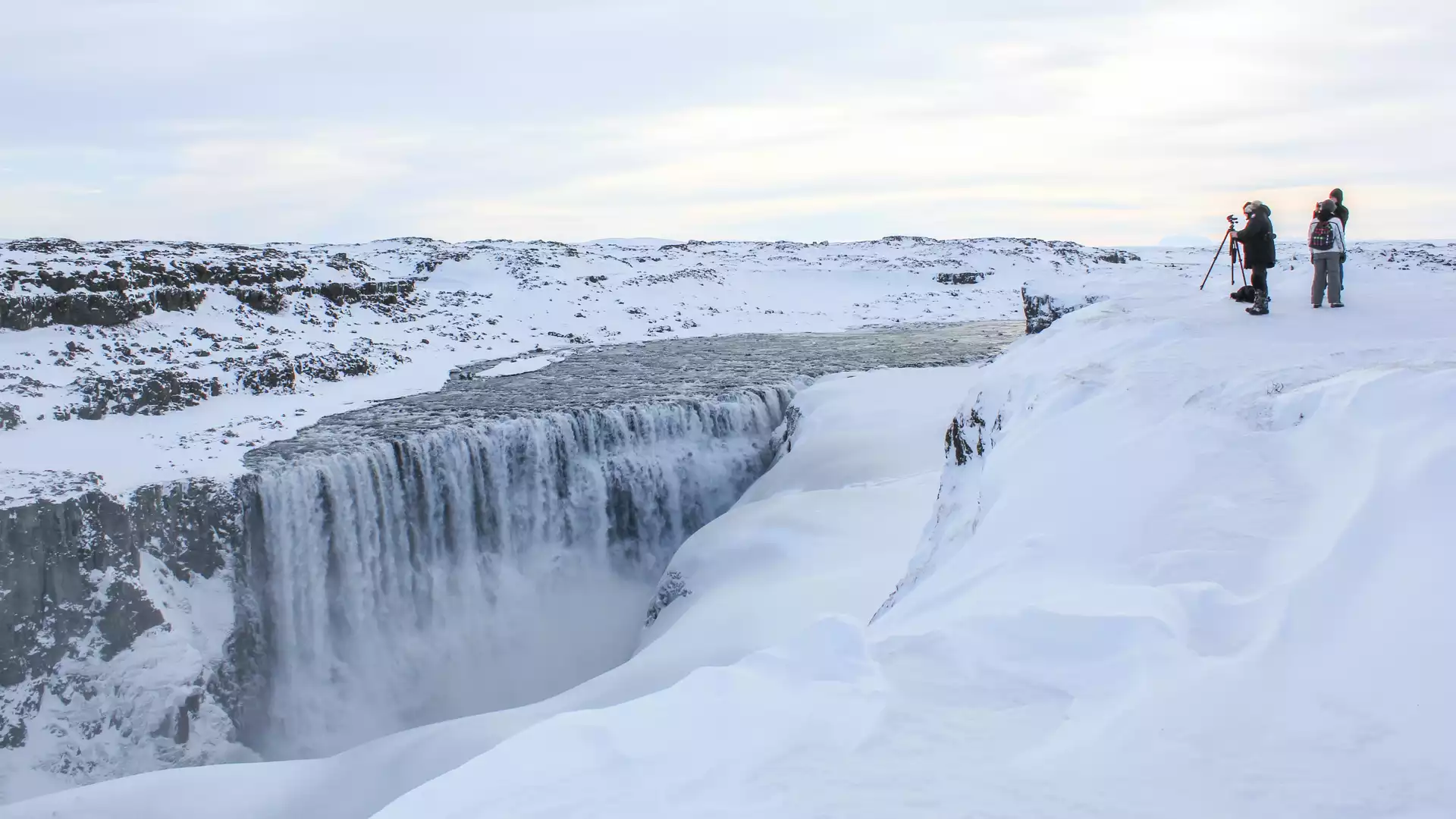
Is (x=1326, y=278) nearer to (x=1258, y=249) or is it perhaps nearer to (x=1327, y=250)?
(x=1327, y=250)

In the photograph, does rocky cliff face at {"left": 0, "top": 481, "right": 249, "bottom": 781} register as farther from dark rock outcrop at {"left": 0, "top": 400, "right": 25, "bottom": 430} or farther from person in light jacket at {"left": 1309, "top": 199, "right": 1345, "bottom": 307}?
person in light jacket at {"left": 1309, "top": 199, "right": 1345, "bottom": 307}

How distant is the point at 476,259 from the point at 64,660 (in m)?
31.0

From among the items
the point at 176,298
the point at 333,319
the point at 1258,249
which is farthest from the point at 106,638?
the point at 333,319

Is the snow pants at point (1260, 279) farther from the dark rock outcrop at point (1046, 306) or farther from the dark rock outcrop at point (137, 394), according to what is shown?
the dark rock outcrop at point (137, 394)

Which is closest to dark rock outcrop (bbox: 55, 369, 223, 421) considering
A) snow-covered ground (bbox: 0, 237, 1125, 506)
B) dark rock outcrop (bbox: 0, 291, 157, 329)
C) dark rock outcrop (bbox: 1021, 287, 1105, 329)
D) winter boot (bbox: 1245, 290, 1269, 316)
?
snow-covered ground (bbox: 0, 237, 1125, 506)

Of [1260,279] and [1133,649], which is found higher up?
[1260,279]

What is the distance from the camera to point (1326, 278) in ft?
31.7

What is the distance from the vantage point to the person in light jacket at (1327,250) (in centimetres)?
946

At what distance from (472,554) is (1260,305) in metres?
11.8

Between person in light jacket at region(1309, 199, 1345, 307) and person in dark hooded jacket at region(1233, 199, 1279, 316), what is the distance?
415 mm

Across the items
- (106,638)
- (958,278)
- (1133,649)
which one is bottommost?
(106,638)

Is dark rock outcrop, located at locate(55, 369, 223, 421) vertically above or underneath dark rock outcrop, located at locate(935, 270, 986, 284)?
underneath

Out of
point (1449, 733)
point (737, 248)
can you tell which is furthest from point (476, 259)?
point (1449, 733)

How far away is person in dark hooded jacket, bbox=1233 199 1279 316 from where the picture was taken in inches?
370
